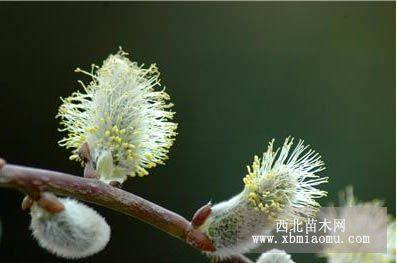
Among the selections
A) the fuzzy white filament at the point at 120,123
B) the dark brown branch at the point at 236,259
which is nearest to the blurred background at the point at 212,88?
the fuzzy white filament at the point at 120,123

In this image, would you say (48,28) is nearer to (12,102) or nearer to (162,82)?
(12,102)

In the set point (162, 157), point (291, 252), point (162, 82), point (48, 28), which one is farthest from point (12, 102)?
point (291, 252)

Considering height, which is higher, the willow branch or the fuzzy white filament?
the fuzzy white filament

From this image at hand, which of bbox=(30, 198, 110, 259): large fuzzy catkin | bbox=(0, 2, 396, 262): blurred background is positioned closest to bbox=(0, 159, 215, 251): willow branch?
bbox=(30, 198, 110, 259): large fuzzy catkin

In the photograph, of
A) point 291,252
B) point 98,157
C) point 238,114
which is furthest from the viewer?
point 238,114

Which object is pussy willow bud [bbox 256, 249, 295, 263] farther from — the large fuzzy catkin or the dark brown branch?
the large fuzzy catkin

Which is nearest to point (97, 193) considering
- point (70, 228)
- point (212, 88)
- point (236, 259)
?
point (70, 228)
